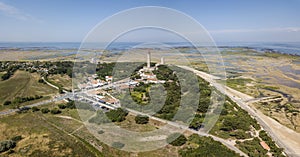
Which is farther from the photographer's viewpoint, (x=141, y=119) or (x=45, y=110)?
(x=45, y=110)

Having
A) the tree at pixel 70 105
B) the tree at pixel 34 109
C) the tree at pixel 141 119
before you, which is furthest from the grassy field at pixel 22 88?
the tree at pixel 141 119

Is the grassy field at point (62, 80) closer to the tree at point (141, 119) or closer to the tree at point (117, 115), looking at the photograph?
the tree at point (117, 115)

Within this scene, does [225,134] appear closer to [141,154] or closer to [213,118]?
[213,118]

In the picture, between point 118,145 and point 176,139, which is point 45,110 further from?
point 176,139

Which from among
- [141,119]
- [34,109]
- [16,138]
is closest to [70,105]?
[34,109]

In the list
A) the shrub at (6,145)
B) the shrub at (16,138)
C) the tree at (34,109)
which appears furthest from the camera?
the tree at (34,109)

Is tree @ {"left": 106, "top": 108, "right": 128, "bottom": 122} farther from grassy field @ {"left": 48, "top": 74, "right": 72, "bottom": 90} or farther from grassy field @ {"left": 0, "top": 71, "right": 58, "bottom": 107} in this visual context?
grassy field @ {"left": 48, "top": 74, "right": 72, "bottom": 90}
